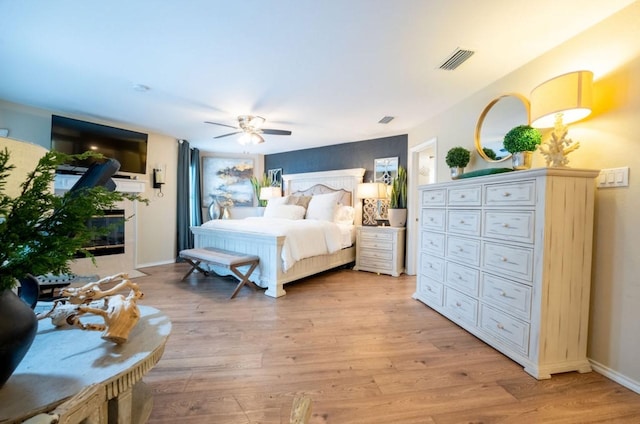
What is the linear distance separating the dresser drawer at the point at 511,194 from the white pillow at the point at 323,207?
8.18 feet

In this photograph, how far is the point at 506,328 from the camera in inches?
72.7

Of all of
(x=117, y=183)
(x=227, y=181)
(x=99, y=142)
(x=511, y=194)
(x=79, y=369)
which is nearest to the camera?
(x=79, y=369)

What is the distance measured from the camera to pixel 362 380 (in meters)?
→ 1.59

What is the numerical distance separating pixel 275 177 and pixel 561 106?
486 centimetres

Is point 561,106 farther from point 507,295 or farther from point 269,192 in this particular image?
point 269,192

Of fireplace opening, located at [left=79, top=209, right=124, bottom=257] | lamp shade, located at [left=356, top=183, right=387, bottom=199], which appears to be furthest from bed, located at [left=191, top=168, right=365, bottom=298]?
fireplace opening, located at [left=79, top=209, right=124, bottom=257]

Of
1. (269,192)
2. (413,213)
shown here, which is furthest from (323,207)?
(269,192)

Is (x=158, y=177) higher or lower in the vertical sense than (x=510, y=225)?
higher

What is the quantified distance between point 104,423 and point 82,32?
2.42 meters

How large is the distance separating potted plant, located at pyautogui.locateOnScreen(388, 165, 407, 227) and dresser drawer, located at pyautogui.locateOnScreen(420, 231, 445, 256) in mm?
1090

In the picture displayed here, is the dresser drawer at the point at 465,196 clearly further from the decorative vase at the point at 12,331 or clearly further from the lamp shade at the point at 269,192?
the lamp shade at the point at 269,192

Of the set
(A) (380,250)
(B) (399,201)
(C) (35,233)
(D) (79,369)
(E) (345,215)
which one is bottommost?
(A) (380,250)

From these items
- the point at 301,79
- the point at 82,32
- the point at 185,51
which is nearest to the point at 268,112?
the point at 301,79

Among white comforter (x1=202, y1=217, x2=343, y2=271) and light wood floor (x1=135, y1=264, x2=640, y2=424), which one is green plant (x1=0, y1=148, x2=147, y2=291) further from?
white comforter (x1=202, y1=217, x2=343, y2=271)
